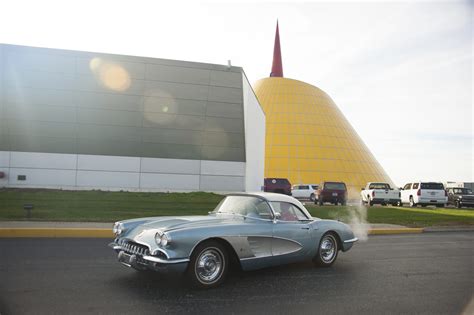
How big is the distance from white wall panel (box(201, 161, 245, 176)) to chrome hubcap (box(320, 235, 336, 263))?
19.4 metres

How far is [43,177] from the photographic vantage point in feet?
79.4

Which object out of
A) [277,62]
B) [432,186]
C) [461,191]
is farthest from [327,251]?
[277,62]

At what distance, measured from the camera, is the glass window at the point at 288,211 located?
22.6 feet

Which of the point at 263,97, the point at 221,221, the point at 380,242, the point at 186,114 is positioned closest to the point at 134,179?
the point at 186,114

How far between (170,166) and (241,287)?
68.5ft

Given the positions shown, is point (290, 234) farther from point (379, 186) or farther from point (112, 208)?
point (379, 186)

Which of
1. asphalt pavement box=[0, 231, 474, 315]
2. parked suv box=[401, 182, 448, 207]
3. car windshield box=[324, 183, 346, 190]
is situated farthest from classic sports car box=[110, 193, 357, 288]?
parked suv box=[401, 182, 448, 207]

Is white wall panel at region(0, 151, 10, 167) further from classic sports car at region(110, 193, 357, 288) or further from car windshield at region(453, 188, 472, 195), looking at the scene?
car windshield at region(453, 188, 472, 195)

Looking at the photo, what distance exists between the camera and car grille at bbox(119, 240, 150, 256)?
5548 mm

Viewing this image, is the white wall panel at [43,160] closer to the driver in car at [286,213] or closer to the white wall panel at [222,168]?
the white wall panel at [222,168]

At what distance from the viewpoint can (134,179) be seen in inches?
1008

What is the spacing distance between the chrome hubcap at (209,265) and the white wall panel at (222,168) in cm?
2088

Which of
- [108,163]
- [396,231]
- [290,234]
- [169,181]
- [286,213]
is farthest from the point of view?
[169,181]

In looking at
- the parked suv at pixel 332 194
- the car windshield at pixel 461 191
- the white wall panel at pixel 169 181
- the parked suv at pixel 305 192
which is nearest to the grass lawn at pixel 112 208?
the white wall panel at pixel 169 181
